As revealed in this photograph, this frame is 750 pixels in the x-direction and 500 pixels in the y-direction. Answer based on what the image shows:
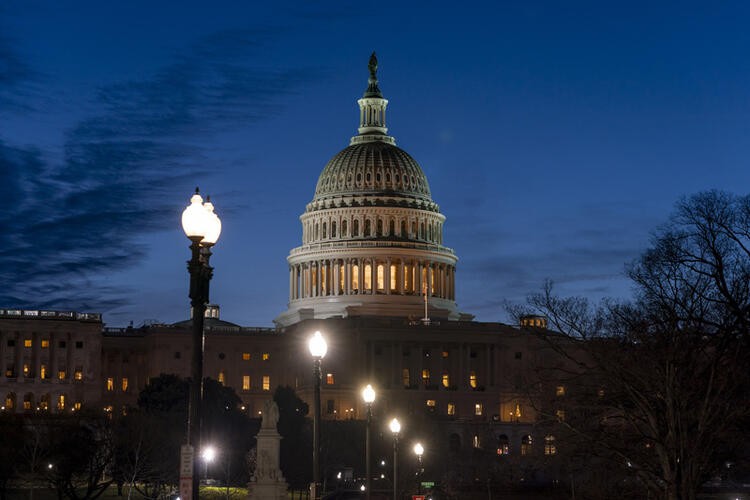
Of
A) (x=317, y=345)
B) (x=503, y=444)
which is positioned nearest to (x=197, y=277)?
(x=317, y=345)

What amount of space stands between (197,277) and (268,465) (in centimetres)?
4515

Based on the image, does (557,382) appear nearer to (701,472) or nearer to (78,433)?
(701,472)

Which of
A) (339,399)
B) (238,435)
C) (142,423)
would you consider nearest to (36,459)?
(142,423)

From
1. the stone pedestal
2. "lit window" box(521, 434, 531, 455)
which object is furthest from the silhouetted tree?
the stone pedestal

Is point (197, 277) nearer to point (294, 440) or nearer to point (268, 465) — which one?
point (268, 465)

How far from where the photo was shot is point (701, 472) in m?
56.7

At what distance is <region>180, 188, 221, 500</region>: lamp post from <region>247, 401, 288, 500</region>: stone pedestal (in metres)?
43.2

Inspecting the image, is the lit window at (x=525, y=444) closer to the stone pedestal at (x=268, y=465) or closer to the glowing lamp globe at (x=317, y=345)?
the stone pedestal at (x=268, y=465)

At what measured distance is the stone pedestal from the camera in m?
73.6

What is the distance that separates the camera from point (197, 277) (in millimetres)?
30812

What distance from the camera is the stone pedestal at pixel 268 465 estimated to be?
2896 inches

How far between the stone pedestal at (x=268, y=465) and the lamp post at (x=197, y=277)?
4321cm

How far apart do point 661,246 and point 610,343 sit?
4.60 m

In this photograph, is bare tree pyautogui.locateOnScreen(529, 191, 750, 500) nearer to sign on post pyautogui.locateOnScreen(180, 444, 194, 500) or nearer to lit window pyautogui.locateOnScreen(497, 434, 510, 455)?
sign on post pyautogui.locateOnScreen(180, 444, 194, 500)
